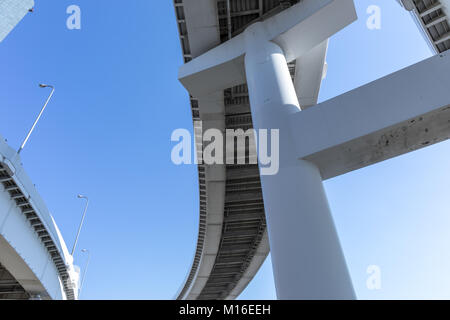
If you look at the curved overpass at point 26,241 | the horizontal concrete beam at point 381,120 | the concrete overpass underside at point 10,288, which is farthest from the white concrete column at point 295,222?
the concrete overpass underside at point 10,288

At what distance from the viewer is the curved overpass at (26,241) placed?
1428 centimetres

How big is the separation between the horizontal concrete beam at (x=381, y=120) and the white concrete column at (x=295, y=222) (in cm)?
42

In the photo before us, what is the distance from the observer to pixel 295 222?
463 cm

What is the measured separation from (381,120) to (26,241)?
2001 centimetres

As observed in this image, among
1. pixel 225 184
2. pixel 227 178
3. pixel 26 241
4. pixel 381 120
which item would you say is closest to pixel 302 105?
pixel 227 178

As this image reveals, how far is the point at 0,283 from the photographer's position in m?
22.3

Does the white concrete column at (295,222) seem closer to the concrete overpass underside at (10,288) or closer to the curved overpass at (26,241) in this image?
the curved overpass at (26,241)

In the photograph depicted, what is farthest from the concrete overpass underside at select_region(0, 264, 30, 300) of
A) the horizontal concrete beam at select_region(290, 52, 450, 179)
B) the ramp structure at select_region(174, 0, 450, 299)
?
the horizontal concrete beam at select_region(290, 52, 450, 179)

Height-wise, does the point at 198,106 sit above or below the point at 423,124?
above

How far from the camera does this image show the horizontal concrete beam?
191 inches

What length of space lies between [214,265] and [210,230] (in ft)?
23.5

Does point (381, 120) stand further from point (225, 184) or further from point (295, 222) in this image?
point (225, 184)

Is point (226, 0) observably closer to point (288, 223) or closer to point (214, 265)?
point (288, 223)
